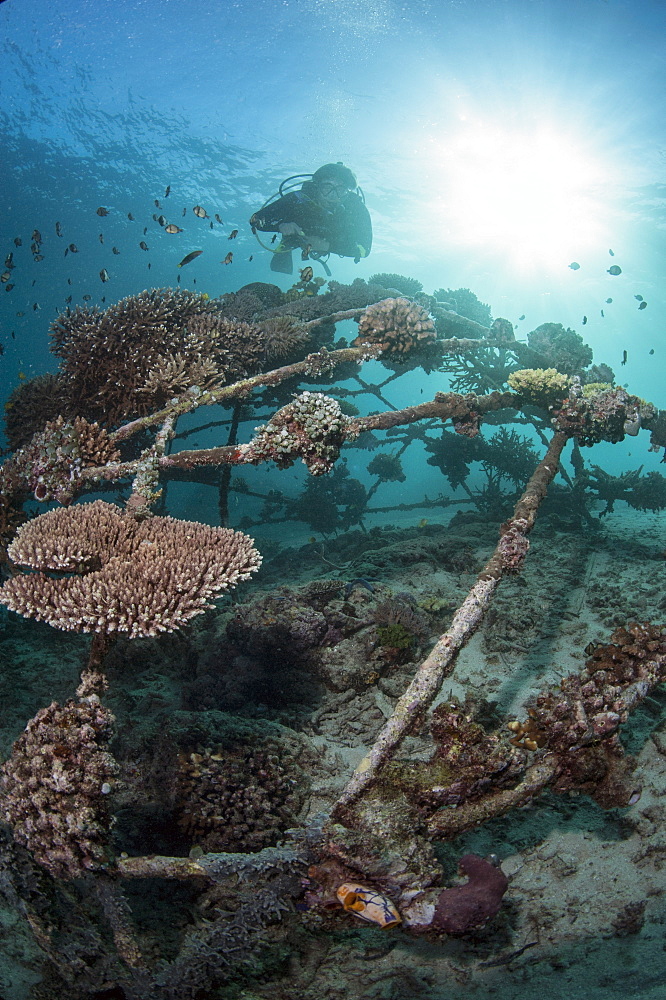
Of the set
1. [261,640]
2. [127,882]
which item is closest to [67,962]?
[127,882]

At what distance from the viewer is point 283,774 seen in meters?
4.56

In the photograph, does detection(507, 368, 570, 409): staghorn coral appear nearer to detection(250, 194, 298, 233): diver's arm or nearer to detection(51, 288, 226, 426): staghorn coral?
detection(51, 288, 226, 426): staghorn coral

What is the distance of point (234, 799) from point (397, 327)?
7.95 metres

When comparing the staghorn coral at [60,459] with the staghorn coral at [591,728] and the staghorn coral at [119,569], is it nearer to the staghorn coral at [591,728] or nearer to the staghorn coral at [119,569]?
the staghorn coral at [119,569]

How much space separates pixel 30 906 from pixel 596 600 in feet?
28.0

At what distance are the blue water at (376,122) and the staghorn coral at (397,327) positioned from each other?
30.4ft

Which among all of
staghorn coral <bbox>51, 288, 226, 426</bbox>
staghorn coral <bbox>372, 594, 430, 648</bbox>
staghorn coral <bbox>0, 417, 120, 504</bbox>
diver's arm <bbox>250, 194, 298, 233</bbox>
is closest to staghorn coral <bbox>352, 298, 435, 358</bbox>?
staghorn coral <bbox>51, 288, 226, 426</bbox>

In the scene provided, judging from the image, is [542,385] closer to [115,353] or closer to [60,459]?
[115,353]

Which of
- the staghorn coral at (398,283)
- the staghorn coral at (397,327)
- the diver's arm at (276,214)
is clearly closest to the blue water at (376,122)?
the diver's arm at (276,214)

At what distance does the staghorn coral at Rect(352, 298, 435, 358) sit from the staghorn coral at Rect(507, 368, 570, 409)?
7.11 feet

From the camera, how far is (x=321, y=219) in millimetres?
13055

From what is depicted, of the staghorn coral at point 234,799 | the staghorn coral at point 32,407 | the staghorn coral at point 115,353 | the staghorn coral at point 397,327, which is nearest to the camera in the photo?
the staghorn coral at point 234,799

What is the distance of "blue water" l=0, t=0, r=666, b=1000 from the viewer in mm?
22234

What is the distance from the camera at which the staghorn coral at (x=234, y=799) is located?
4055 mm
